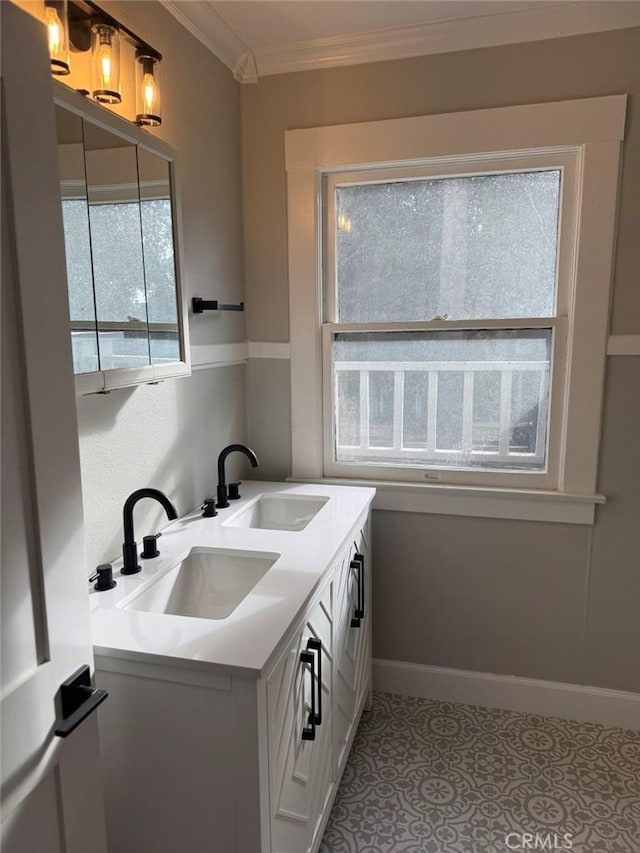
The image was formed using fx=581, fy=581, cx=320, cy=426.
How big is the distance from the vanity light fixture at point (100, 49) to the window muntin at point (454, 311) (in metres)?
0.86

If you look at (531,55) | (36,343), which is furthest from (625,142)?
(36,343)

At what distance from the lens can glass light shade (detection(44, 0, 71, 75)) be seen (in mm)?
1186

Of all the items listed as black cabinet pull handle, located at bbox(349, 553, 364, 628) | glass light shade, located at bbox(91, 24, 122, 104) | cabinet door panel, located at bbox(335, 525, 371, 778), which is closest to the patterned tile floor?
cabinet door panel, located at bbox(335, 525, 371, 778)

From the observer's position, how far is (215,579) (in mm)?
1637

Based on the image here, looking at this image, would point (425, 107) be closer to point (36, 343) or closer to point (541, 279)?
point (541, 279)

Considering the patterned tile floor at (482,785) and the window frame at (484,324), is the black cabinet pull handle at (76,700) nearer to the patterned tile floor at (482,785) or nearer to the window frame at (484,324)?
the patterned tile floor at (482,785)

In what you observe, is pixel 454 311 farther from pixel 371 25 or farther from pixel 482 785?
pixel 482 785

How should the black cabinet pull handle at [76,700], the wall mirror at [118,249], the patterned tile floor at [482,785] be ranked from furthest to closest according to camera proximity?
the patterned tile floor at [482,785]
the wall mirror at [118,249]
the black cabinet pull handle at [76,700]

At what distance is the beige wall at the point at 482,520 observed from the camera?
6.52 feet

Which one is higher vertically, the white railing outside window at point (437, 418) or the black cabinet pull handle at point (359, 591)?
the white railing outside window at point (437, 418)

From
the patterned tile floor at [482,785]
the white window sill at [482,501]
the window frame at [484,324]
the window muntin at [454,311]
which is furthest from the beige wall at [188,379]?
the patterned tile floor at [482,785]

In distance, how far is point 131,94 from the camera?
1545 mm

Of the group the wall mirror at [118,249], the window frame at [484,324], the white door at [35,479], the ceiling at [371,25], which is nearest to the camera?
the white door at [35,479]

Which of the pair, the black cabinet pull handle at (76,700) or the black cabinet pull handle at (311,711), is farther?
the black cabinet pull handle at (311,711)
